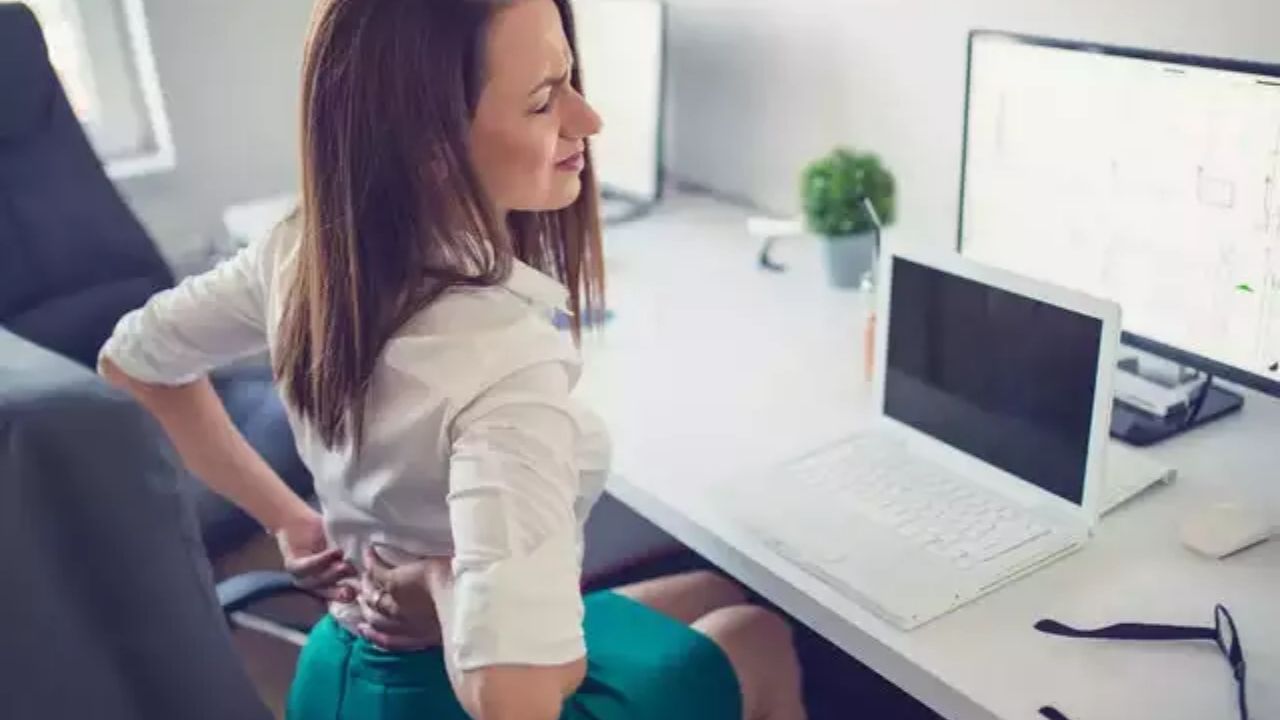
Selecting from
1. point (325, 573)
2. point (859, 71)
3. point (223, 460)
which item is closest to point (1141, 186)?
point (859, 71)

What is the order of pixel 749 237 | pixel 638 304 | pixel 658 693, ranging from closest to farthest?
pixel 658 693, pixel 638 304, pixel 749 237

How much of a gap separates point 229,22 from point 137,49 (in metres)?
0.18

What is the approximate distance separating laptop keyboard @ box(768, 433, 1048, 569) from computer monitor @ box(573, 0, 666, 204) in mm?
872

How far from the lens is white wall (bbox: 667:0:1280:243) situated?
1539 mm

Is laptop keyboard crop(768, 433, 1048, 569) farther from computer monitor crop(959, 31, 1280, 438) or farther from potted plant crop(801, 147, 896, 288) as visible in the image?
potted plant crop(801, 147, 896, 288)

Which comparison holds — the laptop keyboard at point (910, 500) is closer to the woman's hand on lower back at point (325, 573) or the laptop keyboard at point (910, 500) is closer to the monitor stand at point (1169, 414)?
the monitor stand at point (1169, 414)

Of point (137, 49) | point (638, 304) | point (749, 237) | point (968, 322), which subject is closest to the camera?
point (968, 322)

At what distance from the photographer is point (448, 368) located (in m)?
0.96

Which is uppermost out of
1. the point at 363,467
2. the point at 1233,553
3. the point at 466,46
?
the point at 466,46

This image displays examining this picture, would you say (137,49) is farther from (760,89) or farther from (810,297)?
(810,297)

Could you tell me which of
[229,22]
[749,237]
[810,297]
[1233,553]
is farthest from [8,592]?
[229,22]

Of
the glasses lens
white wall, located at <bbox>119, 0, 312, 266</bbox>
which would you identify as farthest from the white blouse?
A: white wall, located at <bbox>119, 0, 312, 266</bbox>

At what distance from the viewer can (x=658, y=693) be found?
3.77 ft

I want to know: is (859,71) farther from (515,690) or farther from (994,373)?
(515,690)
